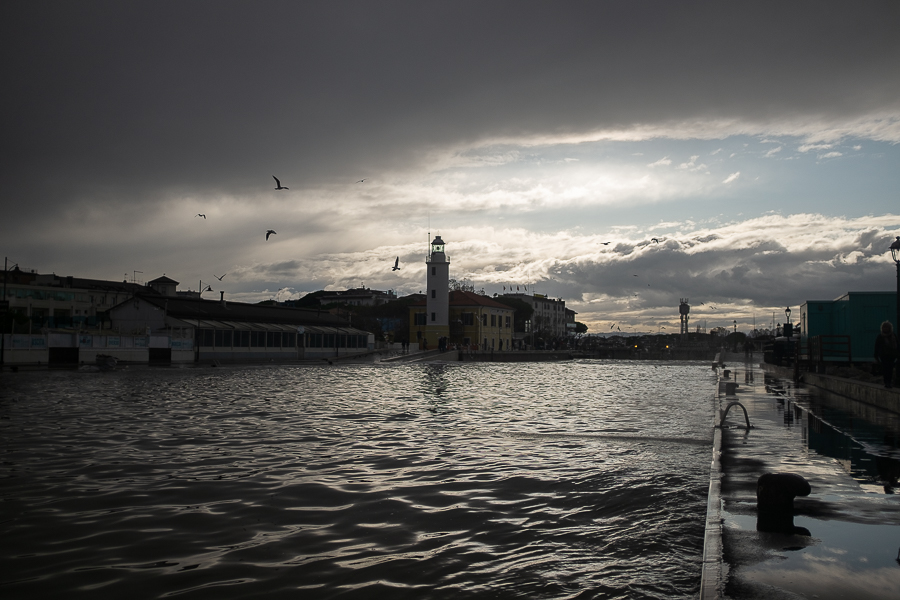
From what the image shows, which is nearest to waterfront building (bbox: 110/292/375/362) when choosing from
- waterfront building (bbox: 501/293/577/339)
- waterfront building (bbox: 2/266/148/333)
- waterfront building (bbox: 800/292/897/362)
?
waterfront building (bbox: 2/266/148/333)

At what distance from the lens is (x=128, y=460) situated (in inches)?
411

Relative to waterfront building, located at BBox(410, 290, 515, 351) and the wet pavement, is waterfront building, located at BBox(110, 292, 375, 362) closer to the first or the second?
waterfront building, located at BBox(410, 290, 515, 351)

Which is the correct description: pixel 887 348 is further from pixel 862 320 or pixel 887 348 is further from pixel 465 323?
pixel 465 323

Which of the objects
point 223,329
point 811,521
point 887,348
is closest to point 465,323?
point 223,329

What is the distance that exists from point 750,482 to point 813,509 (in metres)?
1.29

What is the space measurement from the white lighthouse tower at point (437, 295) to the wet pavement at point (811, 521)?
71601 millimetres

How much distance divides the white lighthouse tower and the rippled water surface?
220 feet

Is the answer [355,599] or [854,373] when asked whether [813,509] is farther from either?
[854,373]

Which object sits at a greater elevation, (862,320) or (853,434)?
(862,320)

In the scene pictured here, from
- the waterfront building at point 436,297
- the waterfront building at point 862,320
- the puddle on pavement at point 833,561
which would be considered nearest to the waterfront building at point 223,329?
the waterfront building at point 436,297

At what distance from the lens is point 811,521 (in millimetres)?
5801

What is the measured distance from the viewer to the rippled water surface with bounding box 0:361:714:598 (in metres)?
5.30

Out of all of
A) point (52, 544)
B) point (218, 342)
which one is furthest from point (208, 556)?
point (218, 342)

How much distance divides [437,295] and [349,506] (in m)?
76.3
